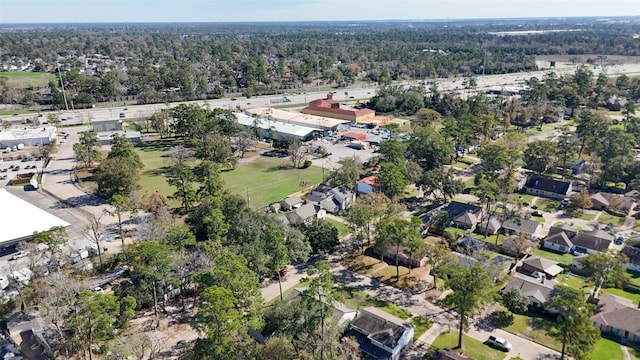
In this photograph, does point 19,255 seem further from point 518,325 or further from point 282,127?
point 282,127

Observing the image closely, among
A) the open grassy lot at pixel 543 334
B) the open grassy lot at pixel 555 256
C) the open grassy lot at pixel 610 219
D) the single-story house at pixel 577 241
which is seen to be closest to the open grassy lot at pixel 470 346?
the open grassy lot at pixel 543 334

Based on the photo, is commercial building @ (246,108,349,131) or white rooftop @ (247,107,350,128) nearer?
commercial building @ (246,108,349,131)

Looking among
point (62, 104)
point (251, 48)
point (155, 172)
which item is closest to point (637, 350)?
point (155, 172)

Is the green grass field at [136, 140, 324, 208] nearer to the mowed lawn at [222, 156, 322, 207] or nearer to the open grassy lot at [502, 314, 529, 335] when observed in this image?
the mowed lawn at [222, 156, 322, 207]

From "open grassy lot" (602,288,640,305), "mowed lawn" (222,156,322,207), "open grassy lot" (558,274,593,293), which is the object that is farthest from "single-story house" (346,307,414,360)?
"mowed lawn" (222,156,322,207)

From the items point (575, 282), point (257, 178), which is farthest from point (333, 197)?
point (575, 282)

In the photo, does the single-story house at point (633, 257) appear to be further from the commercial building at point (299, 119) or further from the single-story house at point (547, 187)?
the commercial building at point (299, 119)
